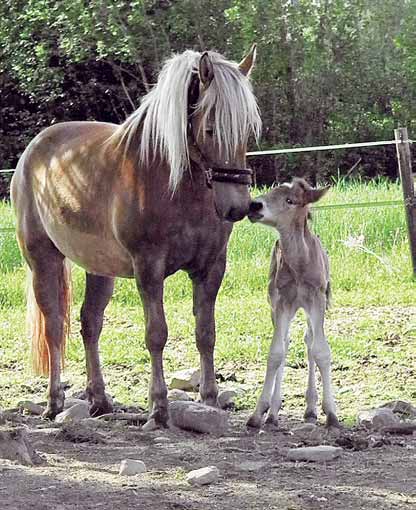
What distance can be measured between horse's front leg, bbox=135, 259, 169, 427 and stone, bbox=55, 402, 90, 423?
1.82 feet

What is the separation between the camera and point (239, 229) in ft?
38.7

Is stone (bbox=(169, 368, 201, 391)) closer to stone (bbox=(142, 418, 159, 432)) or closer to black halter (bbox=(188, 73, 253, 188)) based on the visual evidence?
stone (bbox=(142, 418, 159, 432))

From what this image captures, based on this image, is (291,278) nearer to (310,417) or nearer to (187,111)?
(310,417)

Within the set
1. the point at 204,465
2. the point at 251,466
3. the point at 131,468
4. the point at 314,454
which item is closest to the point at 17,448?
the point at 131,468

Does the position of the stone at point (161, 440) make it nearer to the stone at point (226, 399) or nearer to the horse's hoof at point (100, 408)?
the stone at point (226, 399)

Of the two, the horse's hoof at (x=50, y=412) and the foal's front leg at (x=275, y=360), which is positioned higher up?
the foal's front leg at (x=275, y=360)

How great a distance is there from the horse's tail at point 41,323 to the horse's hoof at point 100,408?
1.88 feet

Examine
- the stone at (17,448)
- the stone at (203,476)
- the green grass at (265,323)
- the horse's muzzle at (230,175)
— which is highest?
the horse's muzzle at (230,175)

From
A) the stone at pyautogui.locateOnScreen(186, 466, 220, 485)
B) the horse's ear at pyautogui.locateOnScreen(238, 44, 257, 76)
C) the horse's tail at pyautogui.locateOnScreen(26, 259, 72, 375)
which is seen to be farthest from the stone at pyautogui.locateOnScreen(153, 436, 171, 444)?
the horse's ear at pyautogui.locateOnScreen(238, 44, 257, 76)

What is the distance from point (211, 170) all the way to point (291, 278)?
72 cm

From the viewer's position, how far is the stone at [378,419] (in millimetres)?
5840

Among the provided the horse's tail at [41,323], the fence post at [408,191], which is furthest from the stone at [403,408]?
the fence post at [408,191]

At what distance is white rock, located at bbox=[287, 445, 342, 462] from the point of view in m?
5.15

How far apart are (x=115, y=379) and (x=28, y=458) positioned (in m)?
2.71
